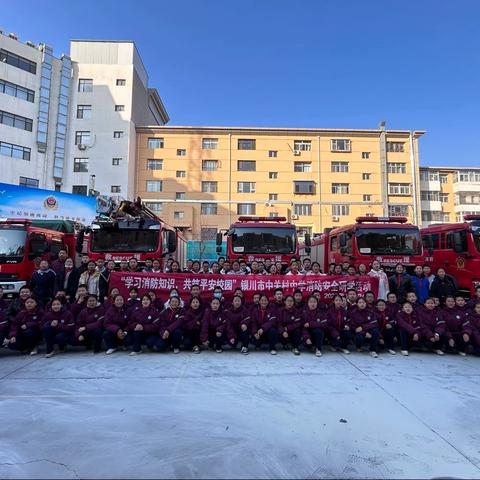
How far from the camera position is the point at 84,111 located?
3438 centimetres

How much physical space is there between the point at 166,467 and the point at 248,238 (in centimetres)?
768

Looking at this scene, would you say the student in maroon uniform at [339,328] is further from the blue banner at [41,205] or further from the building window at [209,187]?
the building window at [209,187]

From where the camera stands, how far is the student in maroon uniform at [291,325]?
6.25 meters

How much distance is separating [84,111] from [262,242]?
31341mm

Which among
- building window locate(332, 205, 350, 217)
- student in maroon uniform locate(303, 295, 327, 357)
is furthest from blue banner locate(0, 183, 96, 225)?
building window locate(332, 205, 350, 217)

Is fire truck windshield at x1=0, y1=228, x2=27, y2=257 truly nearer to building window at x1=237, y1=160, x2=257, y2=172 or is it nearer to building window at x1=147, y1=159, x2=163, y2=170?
building window at x1=147, y1=159, x2=163, y2=170

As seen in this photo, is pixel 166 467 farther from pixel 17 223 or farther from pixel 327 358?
pixel 17 223

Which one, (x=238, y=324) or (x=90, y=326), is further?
(x=238, y=324)

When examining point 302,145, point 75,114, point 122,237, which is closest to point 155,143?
point 75,114

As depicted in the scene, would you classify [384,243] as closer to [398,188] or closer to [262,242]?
[262,242]

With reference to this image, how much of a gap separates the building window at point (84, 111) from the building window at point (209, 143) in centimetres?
1105

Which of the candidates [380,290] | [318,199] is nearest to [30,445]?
[380,290]

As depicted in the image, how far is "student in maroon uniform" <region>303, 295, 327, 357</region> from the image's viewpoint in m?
6.16

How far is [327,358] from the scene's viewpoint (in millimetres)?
5852
